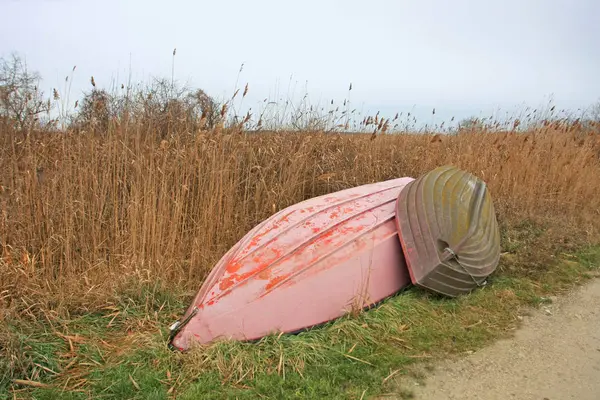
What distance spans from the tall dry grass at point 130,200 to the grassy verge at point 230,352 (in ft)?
0.78

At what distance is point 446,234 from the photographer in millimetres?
3184

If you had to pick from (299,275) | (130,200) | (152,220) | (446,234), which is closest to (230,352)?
(299,275)

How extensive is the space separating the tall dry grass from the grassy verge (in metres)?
0.24

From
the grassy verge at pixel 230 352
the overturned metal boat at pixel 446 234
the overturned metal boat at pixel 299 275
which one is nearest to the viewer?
the grassy verge at pixel 230 352

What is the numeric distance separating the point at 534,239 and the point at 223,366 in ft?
12.5

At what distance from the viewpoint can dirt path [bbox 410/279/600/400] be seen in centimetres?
230

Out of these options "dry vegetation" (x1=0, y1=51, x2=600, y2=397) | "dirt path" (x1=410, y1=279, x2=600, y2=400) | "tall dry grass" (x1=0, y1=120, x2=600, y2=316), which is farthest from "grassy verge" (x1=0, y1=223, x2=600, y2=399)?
"tall dry grass" (x1=0, y1=120, x2=600, y2=316)

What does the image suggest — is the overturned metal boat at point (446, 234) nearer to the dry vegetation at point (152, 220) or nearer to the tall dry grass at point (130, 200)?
the dry vegetation at point (152, 220)

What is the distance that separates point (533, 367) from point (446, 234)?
3.41 feet

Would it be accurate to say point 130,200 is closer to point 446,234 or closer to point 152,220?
point 152,220

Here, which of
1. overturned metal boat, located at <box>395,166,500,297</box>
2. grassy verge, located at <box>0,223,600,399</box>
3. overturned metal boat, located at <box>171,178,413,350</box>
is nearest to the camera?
grassy verge, located at <box>0,223,600,399</box>

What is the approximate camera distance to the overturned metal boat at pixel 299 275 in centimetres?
256

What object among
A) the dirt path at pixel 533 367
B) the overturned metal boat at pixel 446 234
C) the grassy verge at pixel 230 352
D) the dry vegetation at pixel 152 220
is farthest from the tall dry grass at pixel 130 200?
the dirt path at pixel 533 367

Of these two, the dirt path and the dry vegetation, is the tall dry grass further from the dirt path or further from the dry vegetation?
the dirt path
